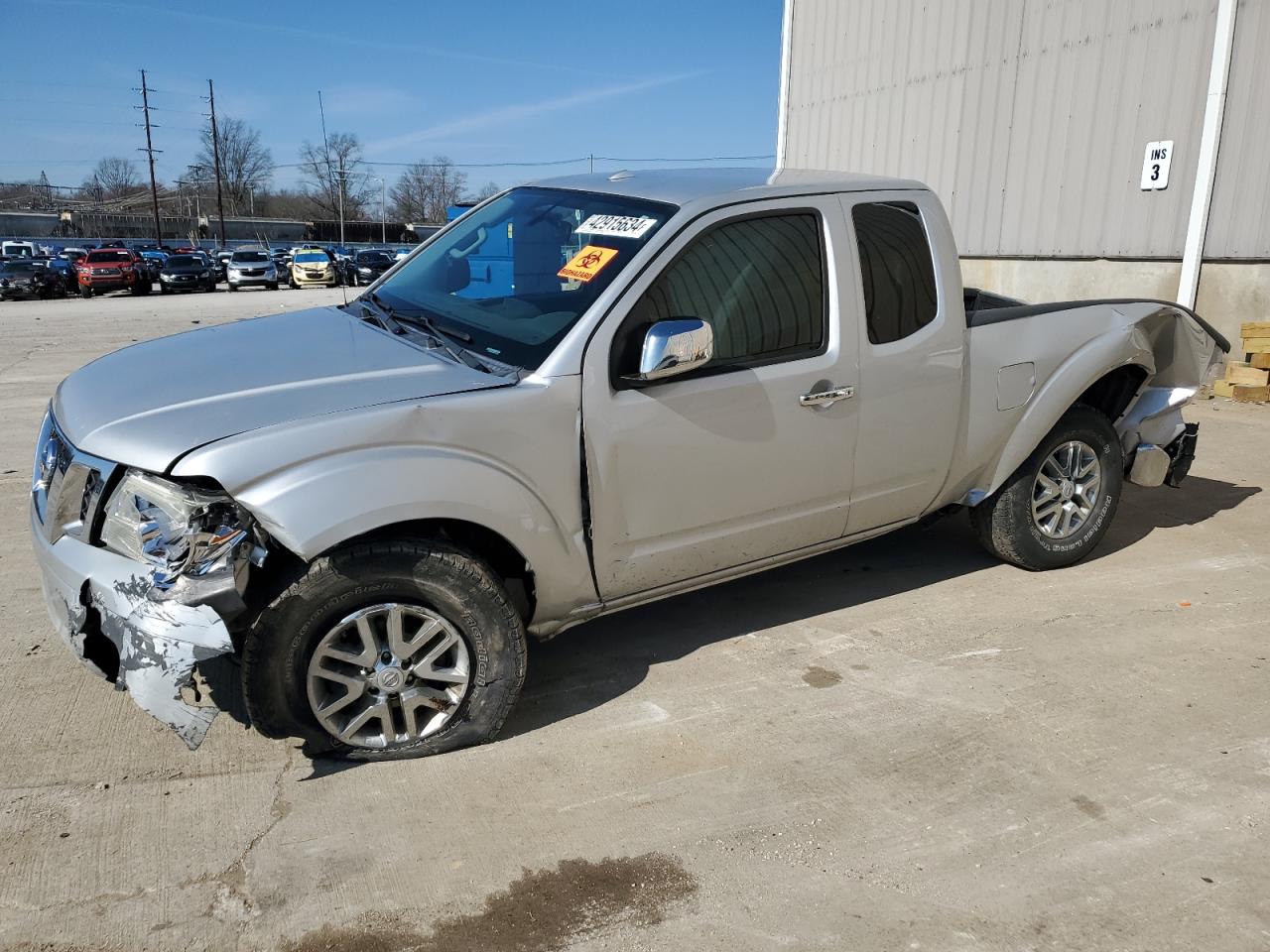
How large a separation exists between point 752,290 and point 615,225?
1.82 ft

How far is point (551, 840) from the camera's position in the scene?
2891 mm

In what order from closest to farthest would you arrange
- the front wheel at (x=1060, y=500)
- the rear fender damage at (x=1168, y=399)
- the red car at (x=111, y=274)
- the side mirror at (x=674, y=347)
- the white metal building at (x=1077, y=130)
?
the side mirror at (x=674, y=347) < the front wheel at (x=1060, y=500) < the rear fender damage at (x=1168, y=399) < the white metal building at (x=1077, y=130) < the red car at (x=111, y=274)

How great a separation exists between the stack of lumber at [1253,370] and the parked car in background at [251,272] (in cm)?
3324

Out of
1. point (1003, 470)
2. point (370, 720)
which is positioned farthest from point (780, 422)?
point (370, 720)

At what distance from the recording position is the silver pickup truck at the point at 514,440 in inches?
113

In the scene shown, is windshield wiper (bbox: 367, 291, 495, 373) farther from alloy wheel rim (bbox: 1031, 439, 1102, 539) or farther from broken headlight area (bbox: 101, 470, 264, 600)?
alloy wheel rim (bbox: 1031, 439, 1102, 539)

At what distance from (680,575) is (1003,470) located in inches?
70.0

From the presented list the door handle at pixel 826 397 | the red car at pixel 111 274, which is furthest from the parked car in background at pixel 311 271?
the door handle at pixel 826 397

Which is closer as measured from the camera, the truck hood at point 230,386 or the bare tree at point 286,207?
the truck hood at point 230,386

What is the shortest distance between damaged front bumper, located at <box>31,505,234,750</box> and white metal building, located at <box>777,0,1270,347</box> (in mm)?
10811

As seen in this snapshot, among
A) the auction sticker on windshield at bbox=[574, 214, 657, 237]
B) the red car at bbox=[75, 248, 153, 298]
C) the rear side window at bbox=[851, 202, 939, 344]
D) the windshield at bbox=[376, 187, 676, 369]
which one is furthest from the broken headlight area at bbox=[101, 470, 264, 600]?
the red car at bbox=[75, 248, 153, 298]

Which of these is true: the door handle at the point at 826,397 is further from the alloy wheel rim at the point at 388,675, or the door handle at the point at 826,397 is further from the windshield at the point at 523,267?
the alloy wheel rim at the point at 388,675

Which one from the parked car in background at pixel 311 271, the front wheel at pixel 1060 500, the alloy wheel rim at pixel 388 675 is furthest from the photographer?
the parked car in background at pixel 311 271

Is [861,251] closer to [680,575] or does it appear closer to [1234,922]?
[680,575]
